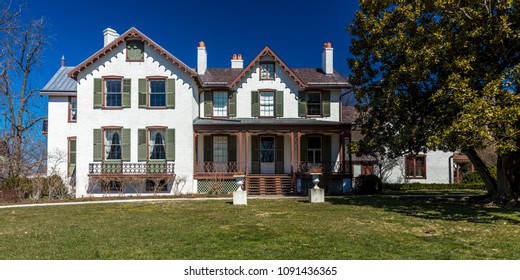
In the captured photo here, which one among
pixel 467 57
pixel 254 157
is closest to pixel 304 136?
pixel 254 157

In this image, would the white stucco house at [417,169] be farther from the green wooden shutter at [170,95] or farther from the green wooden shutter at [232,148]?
the green wooden shutter at [170,95]

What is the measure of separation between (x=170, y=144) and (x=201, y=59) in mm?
6895

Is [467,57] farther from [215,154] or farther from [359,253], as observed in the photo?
[215,154]

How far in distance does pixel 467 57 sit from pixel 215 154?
14.7 m

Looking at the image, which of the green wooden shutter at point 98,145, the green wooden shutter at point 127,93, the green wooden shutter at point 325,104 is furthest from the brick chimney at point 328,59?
the green wooden shutter at point 98,145

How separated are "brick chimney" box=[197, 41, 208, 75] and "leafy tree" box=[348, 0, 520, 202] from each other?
35.8 feet

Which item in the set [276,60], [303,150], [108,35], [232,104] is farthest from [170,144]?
[108,35]

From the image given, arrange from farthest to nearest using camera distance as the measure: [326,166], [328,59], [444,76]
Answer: [328,59], [326,166], [444,76]

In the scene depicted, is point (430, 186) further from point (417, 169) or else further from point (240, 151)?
point (240, 151)

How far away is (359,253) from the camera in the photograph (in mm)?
7090

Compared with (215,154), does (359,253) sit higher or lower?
lower

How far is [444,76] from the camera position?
14617 millimetres

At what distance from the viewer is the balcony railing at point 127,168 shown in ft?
70.1

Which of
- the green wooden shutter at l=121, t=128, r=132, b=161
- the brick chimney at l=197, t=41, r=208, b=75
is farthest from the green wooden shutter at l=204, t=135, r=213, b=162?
the brick chimney at l=197, t=41, r=208, b=75
